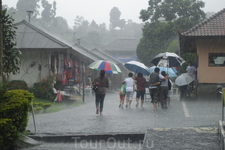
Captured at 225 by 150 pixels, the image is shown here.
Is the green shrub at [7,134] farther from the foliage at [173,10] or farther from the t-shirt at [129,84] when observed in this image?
the foliage at [173,10]

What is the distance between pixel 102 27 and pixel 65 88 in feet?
280

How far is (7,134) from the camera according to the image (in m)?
6.45

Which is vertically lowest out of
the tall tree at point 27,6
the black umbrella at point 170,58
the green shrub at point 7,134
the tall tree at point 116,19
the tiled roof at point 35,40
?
the green shrub at point 7,134

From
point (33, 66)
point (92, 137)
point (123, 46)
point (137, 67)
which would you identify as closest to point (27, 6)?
point (123, 46)

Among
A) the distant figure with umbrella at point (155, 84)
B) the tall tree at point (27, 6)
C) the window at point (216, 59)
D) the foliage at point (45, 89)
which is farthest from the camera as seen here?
the tall tree at point (27, 6)

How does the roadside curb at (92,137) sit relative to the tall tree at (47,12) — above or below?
below

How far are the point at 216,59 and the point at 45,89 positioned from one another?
1030 centimetres

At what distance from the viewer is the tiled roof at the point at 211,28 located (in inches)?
656

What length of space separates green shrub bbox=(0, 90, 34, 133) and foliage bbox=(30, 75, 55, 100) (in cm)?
1166

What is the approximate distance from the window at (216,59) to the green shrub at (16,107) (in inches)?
485

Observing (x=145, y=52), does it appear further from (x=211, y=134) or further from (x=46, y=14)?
(x=46, y=14)

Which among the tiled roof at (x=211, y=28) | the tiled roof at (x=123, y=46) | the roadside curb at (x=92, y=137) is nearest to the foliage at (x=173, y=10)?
the tiled roof at (x=211, y=28)

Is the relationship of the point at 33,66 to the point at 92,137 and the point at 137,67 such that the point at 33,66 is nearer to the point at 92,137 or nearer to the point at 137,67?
the point at 137,67

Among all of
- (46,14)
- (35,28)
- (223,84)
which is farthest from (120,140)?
(46,14)
